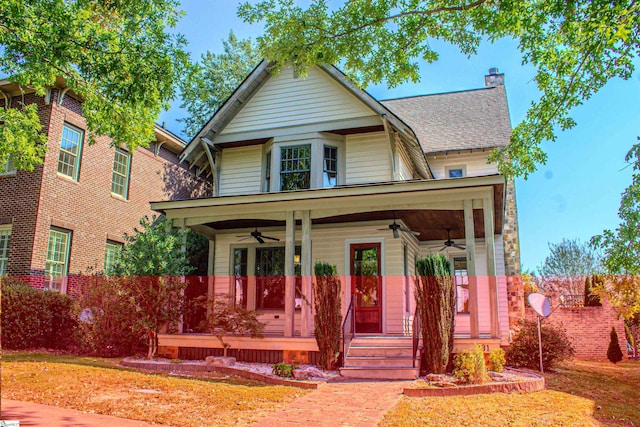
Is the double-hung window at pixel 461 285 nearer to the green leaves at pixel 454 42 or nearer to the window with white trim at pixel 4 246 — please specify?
the green leaves at pixel 454 42

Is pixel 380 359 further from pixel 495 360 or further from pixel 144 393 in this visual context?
pixel 144 393

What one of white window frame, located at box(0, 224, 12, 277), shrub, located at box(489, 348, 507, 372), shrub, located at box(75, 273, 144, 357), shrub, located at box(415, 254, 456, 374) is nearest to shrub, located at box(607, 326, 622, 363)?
shrub, located at box(489, 348, 507, 372)

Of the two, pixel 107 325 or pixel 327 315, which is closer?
pixel 327 315

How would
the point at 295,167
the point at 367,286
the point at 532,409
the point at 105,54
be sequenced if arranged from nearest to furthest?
1. the point at 532,409
2. the point at 105,54
3. the point at 367,286
4. the point at 295,167

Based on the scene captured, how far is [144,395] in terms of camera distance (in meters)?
7.24

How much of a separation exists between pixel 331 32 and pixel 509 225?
957 cm

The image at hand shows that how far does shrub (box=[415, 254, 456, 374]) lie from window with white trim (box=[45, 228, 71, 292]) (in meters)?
10.5

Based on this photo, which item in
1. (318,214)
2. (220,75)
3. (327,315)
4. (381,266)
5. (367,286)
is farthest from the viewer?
(220,75)

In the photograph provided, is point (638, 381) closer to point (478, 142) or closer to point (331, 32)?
point (478, 142)

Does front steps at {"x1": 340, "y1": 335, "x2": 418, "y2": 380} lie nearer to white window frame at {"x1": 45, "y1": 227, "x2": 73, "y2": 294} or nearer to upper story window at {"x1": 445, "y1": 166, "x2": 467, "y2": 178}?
upper story window at {"x1": 445, "y1": 166, "x2": 467, "y2": 178}

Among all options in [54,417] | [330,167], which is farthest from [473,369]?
[330,167]

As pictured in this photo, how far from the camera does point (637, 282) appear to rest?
43.1ft

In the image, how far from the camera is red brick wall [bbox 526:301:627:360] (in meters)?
16.9

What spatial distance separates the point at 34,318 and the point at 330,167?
27.6 ft
